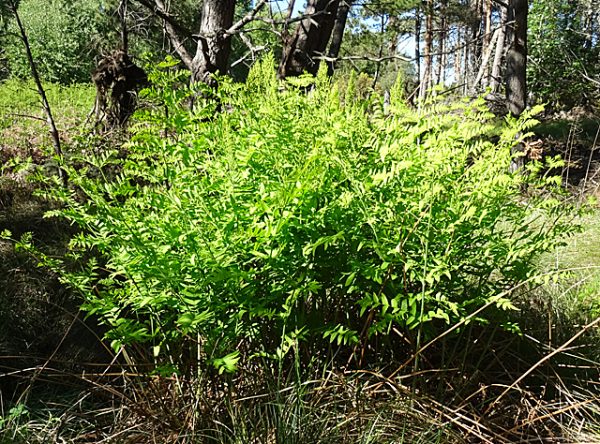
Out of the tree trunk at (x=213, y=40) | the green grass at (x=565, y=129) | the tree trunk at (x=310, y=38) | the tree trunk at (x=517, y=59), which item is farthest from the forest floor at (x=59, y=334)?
the green grass at (x=565, y=129)

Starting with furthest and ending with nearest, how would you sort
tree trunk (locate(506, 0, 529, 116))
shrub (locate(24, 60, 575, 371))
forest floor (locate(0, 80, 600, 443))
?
tree trunk (locate(506, 0, 529, 116)) < forest floor (locate(0, 80, 600, 443)) < shrub (locate(24, 60, 575, 371))

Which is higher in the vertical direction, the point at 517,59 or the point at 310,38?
the point at 517,59

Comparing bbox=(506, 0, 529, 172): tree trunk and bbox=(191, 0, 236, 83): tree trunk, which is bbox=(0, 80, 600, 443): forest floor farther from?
bbox=(506, 0, 529, 172): tree trunk

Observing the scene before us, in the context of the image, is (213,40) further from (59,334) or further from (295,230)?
(295,230)

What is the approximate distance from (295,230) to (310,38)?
4.19 m

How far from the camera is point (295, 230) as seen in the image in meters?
2.09

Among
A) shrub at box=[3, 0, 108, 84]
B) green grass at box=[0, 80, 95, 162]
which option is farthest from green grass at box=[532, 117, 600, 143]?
shrub at box=[3, 0, 108, 84]


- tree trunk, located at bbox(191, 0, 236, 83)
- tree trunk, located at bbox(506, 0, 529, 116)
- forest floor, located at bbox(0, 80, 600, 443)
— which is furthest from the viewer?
tree trunk, located at bbox(506, 0, 529, 116)

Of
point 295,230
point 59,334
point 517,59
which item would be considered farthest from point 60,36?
point 295,230

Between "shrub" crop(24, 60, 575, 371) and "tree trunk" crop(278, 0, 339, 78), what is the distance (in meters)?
3.45

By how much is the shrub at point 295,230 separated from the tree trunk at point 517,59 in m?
6.52

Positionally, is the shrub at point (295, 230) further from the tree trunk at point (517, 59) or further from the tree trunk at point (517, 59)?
the tree trunk at point (517, 59)

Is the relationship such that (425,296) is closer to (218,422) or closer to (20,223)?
(218,422)

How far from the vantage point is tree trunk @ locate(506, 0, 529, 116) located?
7.99 meters
